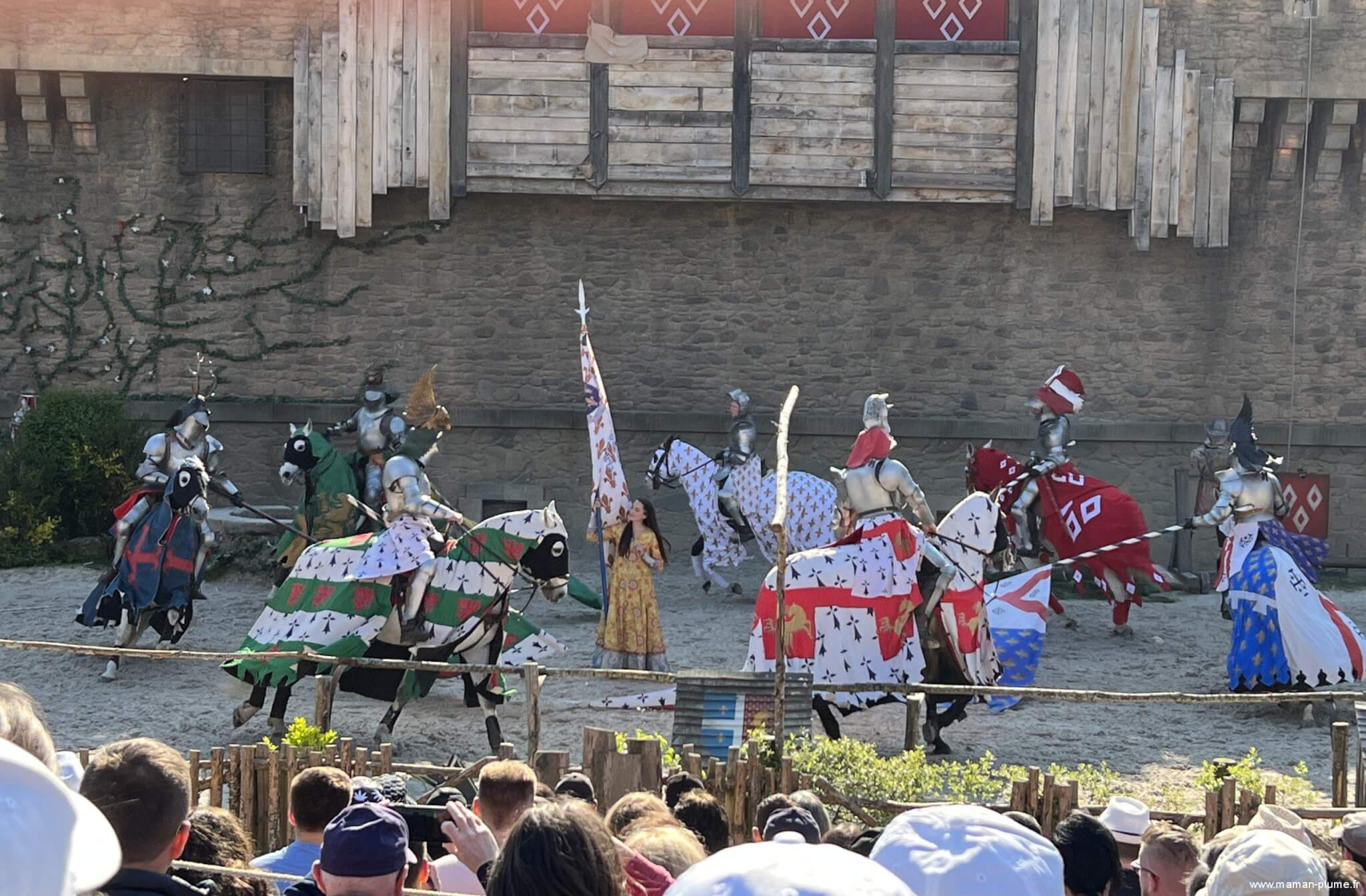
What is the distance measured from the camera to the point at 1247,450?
1032 centimetres

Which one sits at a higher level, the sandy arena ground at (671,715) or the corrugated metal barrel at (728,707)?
the corrugated metal barrel at (728,707)

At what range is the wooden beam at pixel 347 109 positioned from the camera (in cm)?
1516

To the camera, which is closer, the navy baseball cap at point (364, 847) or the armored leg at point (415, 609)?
the navy baseball cap at point (364, 847)

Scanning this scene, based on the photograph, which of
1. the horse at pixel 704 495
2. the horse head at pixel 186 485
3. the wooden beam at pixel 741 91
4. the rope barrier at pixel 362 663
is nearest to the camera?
the rope barrier at pixel 362 663

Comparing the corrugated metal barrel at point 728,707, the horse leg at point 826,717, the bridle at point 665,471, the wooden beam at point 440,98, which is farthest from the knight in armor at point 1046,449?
the wooden beam at point 440,98

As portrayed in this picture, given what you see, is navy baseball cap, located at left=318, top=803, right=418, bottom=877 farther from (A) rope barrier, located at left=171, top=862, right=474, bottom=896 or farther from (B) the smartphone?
(B) the smartphone

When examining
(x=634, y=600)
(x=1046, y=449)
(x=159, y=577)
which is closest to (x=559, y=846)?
(x=634, y=600)

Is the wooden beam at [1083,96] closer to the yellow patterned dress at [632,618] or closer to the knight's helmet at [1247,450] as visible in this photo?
the knight's helmet at [1247,450]

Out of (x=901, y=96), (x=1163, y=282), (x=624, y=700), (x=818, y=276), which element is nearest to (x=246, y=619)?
(x=624, y=700)

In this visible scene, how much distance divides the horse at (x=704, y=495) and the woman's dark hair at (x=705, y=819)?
9.36 metres

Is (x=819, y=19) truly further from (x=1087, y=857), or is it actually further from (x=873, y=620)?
(x=1087, y=857)

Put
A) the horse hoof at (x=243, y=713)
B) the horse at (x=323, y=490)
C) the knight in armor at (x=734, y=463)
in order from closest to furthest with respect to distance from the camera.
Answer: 1. the horse hoof at (x=243, y=713)
2. the horse at (x=323, y=490)
3. the knight in armor at (x=734, y=463)

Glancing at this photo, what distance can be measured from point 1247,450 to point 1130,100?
5.81 meters

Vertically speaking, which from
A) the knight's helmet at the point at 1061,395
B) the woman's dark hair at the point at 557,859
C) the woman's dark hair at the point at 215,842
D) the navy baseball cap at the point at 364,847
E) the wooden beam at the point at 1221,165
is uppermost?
the wooden beam at the point at 1221,165
